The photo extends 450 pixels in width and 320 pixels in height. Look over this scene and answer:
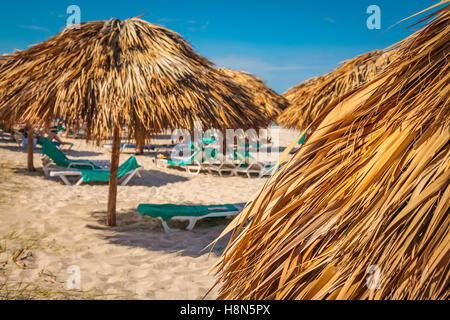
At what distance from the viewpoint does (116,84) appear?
387 cm

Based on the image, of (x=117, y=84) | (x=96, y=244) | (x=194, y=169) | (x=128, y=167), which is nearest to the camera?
(x=117, y=84)

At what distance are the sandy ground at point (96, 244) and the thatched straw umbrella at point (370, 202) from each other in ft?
6.43

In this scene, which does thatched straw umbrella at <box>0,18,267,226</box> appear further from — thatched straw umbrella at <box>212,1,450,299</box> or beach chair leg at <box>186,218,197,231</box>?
thatched straw umbrella at <box>212,1,450,299</box>

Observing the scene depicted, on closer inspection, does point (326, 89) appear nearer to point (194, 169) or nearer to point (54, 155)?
point (194, 169)

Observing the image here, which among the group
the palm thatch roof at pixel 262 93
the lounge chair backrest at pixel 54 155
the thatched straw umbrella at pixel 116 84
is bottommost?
the lounge chair backrest at pixel 54 155

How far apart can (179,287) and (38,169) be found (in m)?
7.86

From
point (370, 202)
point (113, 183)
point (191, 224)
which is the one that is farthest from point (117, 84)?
point (370, 202)

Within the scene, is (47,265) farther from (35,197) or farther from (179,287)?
(35,197)

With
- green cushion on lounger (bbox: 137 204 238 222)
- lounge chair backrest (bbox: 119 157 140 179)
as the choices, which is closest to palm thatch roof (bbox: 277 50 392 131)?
green cushion on lounger (bbox: 137 204 238 222)

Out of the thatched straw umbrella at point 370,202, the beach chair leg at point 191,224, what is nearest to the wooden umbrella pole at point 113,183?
the beach chair leg at point 191,224

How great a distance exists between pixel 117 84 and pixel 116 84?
Answer: 0.02m

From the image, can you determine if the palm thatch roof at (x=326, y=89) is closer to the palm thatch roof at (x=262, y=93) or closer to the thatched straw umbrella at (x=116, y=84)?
the palm thatch roof at (x=262, y=93)

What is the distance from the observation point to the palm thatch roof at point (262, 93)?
13766 millimetres
